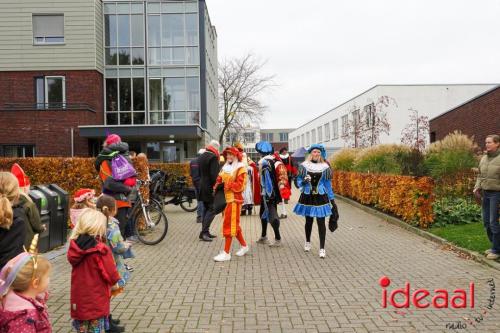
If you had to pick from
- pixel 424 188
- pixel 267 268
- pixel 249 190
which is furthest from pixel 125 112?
pixel 267 268

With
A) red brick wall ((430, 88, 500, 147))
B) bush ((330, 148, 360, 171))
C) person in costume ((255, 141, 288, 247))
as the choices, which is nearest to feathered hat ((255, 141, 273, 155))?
person in costume ((255, 141, 288, 247))

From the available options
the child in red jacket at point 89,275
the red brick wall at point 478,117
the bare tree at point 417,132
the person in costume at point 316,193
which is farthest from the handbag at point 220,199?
the bare tree at point 417,132

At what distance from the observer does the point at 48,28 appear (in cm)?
2673

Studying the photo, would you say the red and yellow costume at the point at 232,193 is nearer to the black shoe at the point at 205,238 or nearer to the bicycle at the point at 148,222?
the black shoe at the point at 205,238

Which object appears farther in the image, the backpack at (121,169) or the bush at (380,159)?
the bush at (380,159)

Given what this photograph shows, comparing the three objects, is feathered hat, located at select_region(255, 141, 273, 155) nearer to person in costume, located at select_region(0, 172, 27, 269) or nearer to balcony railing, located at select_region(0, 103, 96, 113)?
person in costume, located at select_region(0, 172, 27, 269)

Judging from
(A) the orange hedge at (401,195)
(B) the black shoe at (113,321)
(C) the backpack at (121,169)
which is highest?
(C) the backpack at (121,169)

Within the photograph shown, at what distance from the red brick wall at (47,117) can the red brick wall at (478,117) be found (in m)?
Result: 19.0

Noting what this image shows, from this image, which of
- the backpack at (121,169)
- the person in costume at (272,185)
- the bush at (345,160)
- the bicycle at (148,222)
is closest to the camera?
the backpack at (121,169)

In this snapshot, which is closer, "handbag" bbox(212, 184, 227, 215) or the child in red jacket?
the child in red jacket

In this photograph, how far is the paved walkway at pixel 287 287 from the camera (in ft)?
16.0

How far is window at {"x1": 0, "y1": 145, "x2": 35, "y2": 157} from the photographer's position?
25089 mm

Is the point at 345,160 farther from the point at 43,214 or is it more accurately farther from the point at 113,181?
the point at 43,214

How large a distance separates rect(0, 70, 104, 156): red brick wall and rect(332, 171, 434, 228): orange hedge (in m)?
15.4
